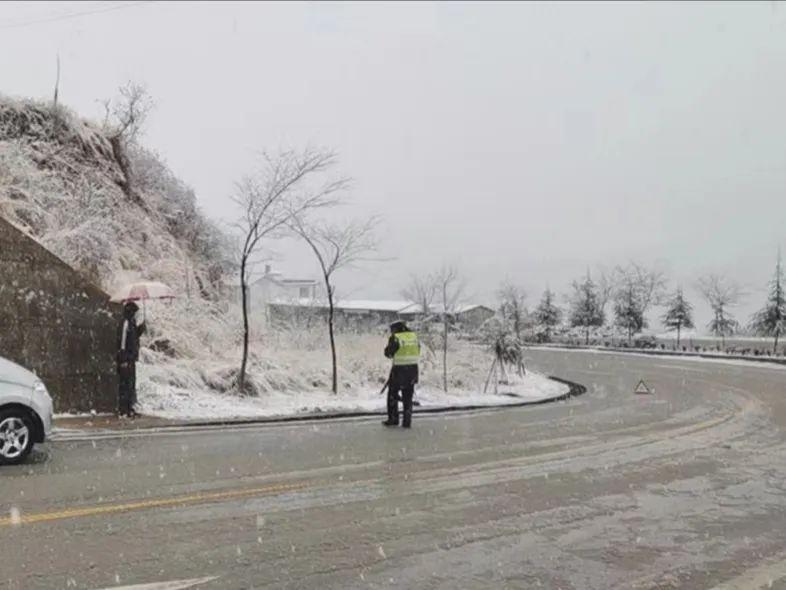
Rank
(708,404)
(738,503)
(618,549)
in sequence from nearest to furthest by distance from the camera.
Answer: (618,549) < (738,503) < (708,404)

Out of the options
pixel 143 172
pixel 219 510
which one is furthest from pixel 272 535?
pixel 143 172

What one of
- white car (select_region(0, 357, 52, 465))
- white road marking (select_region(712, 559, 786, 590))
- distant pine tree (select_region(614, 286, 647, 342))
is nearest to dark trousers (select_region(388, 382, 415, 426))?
white car (select_region(0, 357, 52, 465))

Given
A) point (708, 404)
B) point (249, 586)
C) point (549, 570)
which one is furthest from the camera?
point (708, 404)

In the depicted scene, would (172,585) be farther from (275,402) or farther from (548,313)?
(548,313)

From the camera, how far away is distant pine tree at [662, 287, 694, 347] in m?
79.2

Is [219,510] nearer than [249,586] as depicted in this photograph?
No

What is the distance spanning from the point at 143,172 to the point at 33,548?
90.5 feet

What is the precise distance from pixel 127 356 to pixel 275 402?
4295 mm

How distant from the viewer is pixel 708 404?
65.6ft

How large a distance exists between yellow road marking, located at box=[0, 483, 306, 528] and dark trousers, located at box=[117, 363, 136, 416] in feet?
21.1

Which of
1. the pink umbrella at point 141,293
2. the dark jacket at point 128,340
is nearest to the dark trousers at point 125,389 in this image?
the dark jacket at point 128,340

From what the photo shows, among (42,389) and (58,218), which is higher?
(58,218)

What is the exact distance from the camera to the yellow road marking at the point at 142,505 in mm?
6289

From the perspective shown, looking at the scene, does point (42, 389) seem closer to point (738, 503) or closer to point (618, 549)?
point (618, 549)
